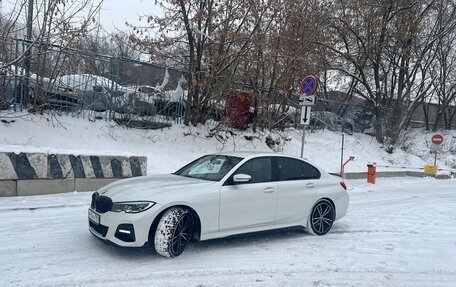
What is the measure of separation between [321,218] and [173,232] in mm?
2993

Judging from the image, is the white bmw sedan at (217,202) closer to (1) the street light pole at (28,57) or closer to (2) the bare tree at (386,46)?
(1) the street light pole at (28,57)

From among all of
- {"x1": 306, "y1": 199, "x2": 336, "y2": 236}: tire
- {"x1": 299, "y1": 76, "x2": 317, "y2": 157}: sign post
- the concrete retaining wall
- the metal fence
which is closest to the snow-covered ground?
the concrete retaining wall

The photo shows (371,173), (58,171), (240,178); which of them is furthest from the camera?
(371,173)

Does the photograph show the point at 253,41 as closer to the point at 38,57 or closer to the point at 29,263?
the point at 38,57

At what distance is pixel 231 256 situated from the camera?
229 inches

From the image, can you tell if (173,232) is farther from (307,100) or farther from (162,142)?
(162,142)

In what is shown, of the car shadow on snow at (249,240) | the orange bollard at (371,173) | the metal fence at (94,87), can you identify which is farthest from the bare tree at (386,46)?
the car shadow on snow at (249,240)

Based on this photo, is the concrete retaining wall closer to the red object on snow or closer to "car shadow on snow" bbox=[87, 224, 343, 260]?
"car shadow on snow" bbox=[87, 224, 343, 260]

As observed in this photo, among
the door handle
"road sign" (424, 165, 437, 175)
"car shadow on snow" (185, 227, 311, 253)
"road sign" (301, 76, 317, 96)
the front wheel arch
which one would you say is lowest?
"car shadow on snow" (185, 227, 311, 253)

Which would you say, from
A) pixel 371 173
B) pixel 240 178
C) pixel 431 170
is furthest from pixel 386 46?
pixel 240 178

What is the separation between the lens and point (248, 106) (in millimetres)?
16109

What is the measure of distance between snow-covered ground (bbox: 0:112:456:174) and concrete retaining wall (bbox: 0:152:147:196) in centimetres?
18

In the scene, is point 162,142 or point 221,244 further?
point 162,142

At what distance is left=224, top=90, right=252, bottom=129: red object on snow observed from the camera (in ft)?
49.5
